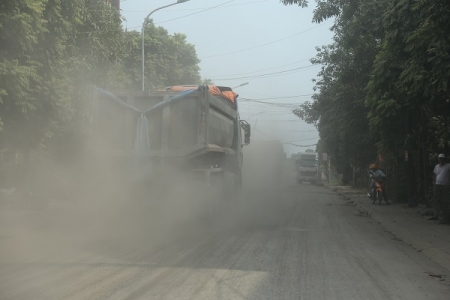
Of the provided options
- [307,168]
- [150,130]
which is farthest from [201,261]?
[307,168]

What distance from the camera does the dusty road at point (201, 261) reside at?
21.8 ft

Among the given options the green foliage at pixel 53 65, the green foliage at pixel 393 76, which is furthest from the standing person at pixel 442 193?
the green foliage at pixel 53 65

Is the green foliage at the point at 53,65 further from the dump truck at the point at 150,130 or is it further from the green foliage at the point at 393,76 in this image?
the green foliage at the point at 393,76

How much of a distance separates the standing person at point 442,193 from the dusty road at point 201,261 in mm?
1693

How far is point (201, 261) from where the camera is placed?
336 inches

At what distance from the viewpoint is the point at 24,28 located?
39.5 ft

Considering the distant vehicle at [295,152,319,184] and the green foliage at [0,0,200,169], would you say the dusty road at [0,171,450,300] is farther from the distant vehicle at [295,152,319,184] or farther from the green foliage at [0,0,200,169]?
the distant vehicle at [295,152,319,184]

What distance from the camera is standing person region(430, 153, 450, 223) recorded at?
559 inches

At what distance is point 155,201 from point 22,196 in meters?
7.83

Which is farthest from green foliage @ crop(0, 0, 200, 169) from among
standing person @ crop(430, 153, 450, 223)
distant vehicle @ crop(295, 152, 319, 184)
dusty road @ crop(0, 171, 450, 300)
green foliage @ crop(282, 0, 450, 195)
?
distant vehicle @ crop(295, 152, 319, 184)

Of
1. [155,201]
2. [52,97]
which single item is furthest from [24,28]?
[155,201]

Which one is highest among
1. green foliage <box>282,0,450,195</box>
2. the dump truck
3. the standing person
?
green foliage <box>282,0,450,195</box>

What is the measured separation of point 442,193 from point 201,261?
8.30m

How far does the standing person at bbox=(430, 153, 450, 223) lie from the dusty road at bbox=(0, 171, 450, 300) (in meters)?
1.69
